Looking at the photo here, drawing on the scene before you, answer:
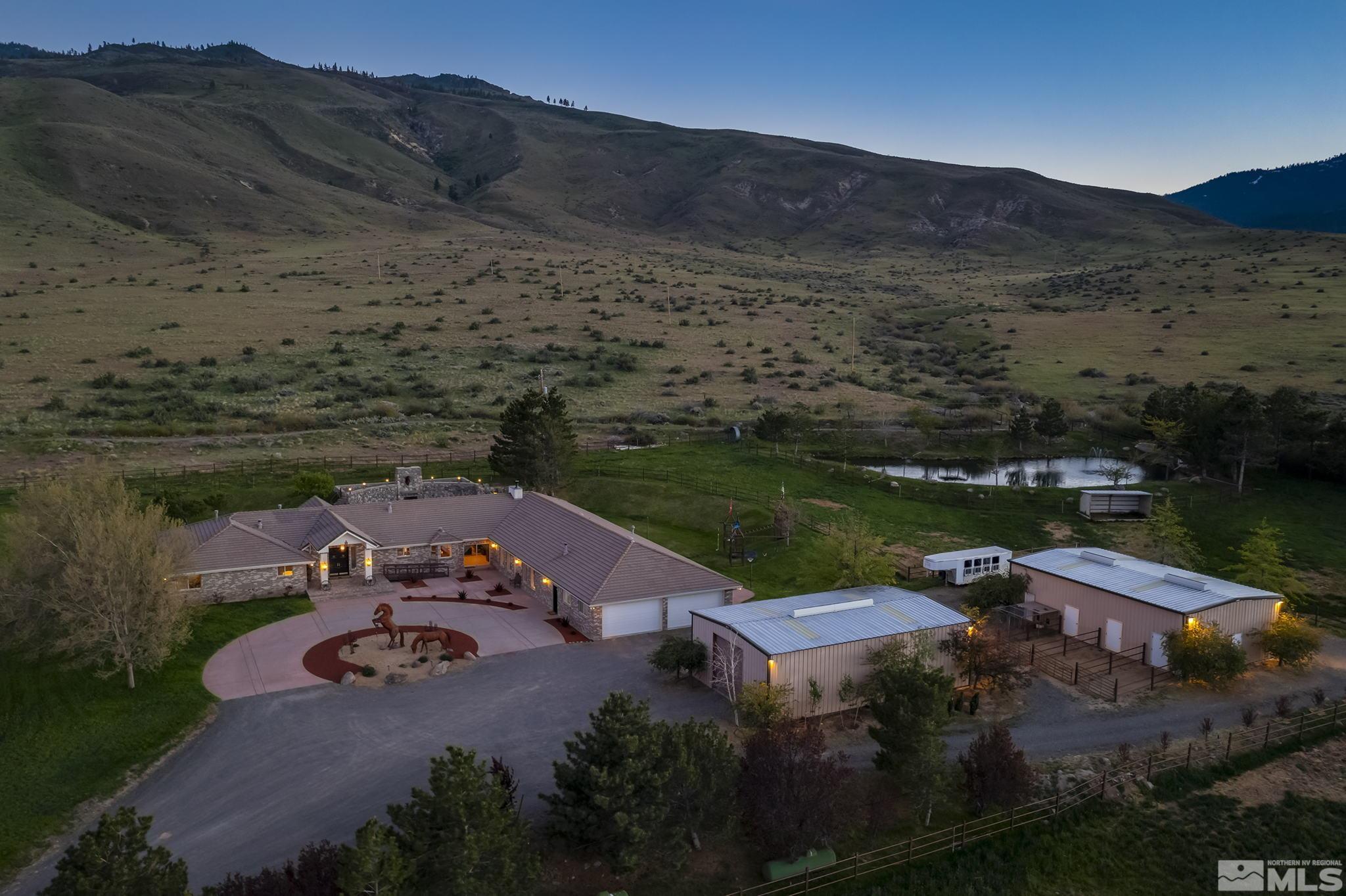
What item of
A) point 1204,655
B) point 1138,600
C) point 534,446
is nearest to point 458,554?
point 534,446

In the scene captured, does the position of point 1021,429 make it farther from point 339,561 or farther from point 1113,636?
point 339,561

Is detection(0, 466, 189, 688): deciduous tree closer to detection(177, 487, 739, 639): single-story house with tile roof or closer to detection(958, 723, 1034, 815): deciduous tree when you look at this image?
detection(177, 487, 739, 639): single-story house with tile roof

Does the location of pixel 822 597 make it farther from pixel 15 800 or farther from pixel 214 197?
pixel 214 197

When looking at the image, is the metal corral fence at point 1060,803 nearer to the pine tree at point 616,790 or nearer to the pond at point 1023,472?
the pine tree at point 616,790

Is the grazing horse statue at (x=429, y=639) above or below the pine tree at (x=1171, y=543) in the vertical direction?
below

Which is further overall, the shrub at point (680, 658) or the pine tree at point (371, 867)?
the shrub at point (680, 658)

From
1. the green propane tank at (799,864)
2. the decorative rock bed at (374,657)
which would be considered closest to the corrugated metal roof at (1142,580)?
the green propane tank at (799,864)

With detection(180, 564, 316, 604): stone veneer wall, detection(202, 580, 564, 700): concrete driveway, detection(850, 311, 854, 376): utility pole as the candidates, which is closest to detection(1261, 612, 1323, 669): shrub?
detection(202, 580, 564, 700): concrete driveway
